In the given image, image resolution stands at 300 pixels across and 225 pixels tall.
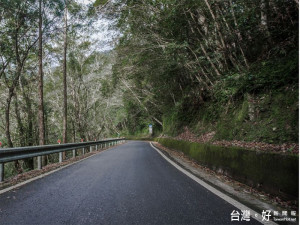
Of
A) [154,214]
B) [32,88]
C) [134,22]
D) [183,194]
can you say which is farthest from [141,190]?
[32,88]

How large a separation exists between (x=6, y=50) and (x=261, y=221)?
1521 centimetres

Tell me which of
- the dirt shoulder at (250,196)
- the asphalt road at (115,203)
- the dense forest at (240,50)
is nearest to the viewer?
the asphalt road at (115,203)

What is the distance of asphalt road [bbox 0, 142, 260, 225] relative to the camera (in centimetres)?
247

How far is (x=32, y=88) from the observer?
16.3 meters

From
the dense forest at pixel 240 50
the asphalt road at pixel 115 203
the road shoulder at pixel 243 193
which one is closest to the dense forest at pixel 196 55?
the dense forest at pixel 240 50

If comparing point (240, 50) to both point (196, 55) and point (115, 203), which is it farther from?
point (115, 203)

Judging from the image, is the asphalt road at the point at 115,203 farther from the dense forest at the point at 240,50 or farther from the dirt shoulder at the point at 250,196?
the dense forest at the point at 240,50

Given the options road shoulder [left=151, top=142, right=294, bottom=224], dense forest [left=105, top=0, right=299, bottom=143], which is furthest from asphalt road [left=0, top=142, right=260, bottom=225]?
dense forest [left=105, top=0, right=299, bottom=143]

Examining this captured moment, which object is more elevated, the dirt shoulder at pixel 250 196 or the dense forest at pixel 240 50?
the dense forest at pixel 240 50

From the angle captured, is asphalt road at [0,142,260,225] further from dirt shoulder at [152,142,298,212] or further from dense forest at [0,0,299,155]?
dense forest at [0,0,299,155]

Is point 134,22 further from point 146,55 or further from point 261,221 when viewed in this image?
point 261,221

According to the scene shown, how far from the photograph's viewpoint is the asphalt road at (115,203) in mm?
2469

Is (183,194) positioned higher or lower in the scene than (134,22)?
lower

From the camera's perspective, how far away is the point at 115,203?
3012 millimetres
